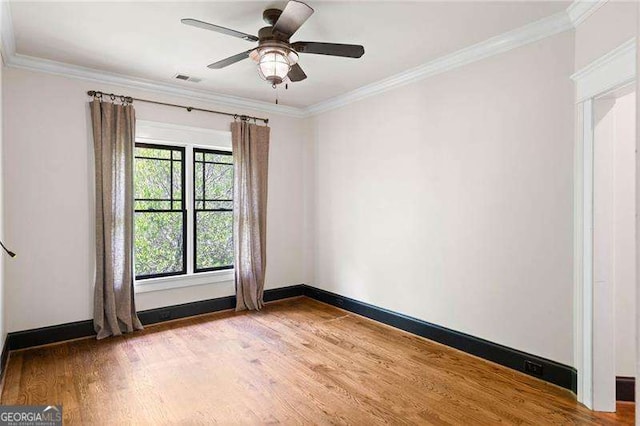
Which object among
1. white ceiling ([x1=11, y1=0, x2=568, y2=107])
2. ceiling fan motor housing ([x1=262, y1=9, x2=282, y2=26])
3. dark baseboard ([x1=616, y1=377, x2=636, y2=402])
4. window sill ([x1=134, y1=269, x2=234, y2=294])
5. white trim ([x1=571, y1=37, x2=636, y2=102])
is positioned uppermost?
white ceiling ([x1=11, y1=0, x2=568, y2=107])

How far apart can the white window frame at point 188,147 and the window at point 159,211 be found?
2.9 inches

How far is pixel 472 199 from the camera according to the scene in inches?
135

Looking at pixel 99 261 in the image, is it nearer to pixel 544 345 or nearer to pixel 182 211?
pixel 182 211

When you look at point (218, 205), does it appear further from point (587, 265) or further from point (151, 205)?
point (587, 265)

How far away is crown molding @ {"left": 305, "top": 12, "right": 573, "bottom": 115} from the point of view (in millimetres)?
2830

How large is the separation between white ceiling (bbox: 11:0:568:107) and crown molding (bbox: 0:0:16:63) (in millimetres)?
45

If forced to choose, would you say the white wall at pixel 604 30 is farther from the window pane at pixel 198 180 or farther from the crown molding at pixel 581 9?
the window pane at pixel 198 180

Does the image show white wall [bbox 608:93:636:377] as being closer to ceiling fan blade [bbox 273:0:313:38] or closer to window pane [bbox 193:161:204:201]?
ceiling fan blade [bbox 273:0:313:38]

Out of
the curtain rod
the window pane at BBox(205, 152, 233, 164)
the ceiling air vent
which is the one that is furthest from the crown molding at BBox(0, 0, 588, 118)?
the window pane at BBox(205, 152, 233, 164)

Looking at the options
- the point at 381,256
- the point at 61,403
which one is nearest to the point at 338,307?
the point at 381,256

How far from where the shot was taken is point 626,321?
2.64 m

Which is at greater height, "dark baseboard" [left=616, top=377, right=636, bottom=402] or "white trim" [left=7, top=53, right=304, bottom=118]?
"white trim" [left=7, top=53, right=304, bottom=118]

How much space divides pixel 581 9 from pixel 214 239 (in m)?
4.40

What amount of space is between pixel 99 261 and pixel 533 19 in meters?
4.63
